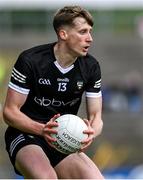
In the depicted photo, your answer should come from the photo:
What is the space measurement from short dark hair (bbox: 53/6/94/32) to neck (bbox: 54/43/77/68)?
0.83ft

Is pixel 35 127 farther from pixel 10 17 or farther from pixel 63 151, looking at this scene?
pixel 10 17

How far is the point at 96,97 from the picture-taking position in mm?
9094

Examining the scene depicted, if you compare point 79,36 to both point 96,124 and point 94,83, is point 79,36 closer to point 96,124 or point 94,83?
point 94,83

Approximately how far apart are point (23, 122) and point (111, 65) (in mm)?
22345

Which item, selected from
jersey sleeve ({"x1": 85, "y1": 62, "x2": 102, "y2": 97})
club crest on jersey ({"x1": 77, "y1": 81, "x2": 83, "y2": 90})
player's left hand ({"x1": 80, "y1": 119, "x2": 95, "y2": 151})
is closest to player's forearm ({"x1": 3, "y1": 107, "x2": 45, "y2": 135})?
player's left hand ({"x1": 80, "y1": 119, "x2": 95, "y2": 151})

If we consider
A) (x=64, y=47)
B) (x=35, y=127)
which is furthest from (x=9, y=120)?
(x=64, y=47)

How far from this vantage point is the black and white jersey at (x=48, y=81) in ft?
28.7

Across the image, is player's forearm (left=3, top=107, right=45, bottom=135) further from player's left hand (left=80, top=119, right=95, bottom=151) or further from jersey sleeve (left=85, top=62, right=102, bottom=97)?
jersey sleeve (left=85, top=62, right=102, bottom=97)

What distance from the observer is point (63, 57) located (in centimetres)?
895

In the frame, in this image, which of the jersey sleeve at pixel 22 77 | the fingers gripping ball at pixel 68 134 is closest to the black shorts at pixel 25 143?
the fingers gripping ball at pixel 68 134

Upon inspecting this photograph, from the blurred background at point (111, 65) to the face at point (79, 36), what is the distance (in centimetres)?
998

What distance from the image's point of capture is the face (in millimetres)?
8789

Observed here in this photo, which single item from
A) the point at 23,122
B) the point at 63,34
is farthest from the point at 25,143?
the point at 63,34

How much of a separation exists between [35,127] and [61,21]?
111 centimetres
